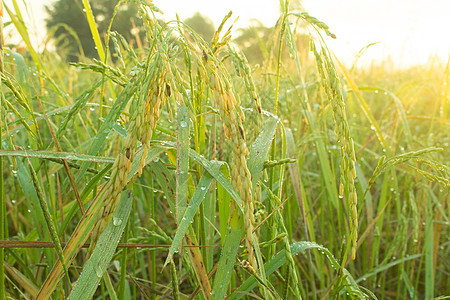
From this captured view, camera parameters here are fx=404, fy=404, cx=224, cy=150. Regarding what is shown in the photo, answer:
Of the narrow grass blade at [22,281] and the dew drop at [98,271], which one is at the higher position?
the dew drop at [98,271]

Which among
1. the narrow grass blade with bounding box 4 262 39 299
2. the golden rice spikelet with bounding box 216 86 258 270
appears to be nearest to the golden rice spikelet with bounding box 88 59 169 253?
the golden rice spikelet with bounding box 216 86 258 270

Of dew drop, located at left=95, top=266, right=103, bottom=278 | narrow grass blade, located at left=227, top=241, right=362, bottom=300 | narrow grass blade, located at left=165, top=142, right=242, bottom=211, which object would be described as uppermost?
narrow grass blade, located at left=165, top=142, right=242, bottom=211

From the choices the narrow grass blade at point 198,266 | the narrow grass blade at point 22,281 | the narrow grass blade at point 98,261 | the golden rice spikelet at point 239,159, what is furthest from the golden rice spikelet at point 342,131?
the narrow grass blade at point 22,281

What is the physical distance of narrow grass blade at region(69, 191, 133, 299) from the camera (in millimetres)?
616

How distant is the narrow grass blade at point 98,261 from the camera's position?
0.62m

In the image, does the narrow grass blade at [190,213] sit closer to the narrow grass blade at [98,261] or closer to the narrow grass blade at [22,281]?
the narrow grass blade at [98,261]

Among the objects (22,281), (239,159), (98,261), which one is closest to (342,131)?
(239,159)

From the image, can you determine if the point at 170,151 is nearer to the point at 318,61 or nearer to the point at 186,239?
the point at 186,239

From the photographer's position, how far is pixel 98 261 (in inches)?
25.0

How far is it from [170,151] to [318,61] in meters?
0.35

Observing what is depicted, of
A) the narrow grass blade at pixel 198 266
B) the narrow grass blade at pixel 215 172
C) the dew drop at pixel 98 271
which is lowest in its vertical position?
the narrow grass blade at pixel 198 266

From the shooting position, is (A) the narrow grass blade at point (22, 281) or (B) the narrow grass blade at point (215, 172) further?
(A) the narrow grass blade at point (22, 281)

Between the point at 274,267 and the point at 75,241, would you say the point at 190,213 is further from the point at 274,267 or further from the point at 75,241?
the point at 274,267

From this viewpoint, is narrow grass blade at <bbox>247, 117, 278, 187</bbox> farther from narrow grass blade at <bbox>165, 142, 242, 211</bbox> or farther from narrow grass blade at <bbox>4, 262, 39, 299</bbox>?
narrow grass blade at <bbox>4, 262, 39, 299</bbox>
